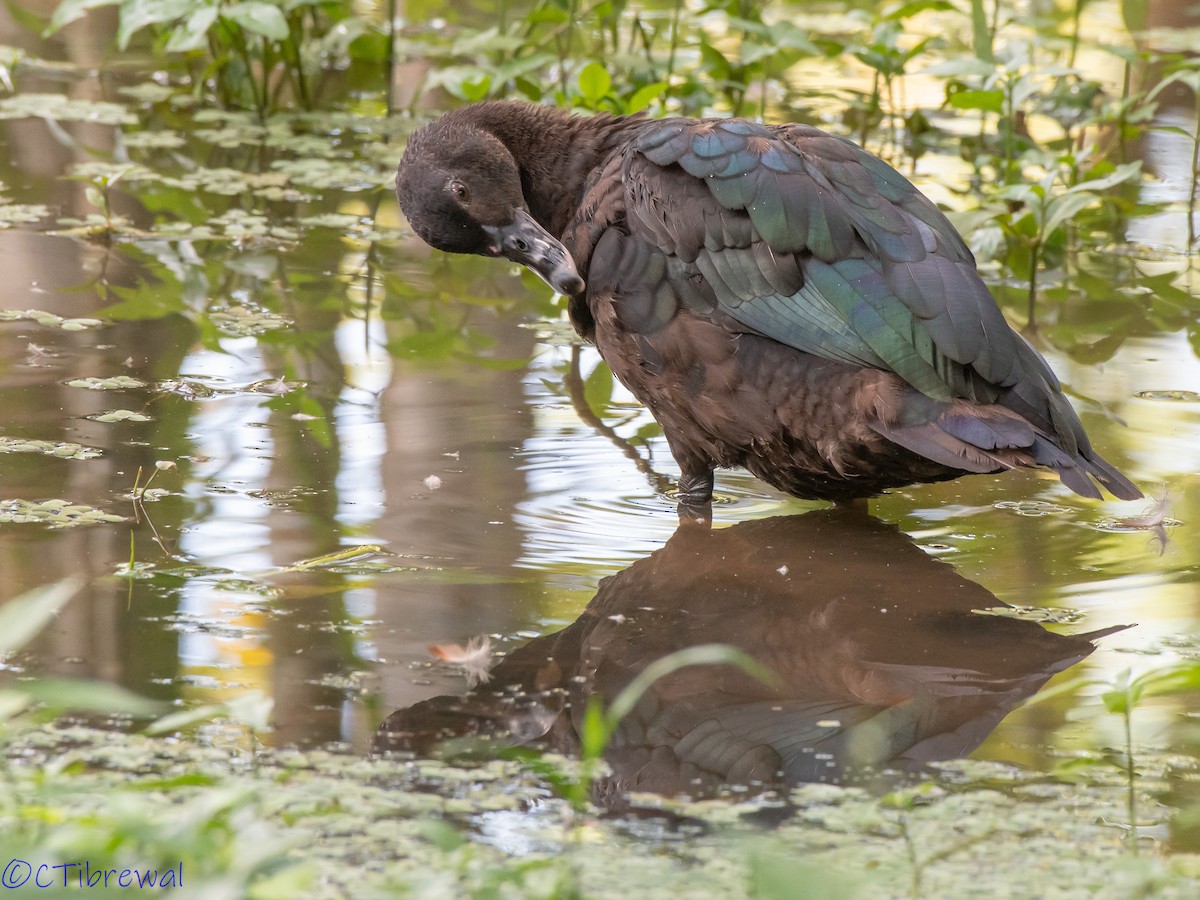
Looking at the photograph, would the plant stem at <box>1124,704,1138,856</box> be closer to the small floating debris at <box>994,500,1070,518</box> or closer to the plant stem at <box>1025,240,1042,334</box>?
the small floating debris at <box>994,500,1070,518</box>

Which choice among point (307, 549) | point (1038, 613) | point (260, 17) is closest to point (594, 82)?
point (260, 17)

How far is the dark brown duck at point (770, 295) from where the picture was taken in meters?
3.92

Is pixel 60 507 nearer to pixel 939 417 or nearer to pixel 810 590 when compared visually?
pixel 810 590

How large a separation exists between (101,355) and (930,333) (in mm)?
2918

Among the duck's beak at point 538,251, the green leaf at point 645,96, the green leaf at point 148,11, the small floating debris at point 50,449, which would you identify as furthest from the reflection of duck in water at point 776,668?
the green leaf at point 148,11

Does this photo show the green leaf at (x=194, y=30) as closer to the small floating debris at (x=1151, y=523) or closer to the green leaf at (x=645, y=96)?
the green leaf at (x=645, y=96)

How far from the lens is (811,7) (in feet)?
37.4

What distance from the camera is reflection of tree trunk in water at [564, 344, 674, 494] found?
184 inches

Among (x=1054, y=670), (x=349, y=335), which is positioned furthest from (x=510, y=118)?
(x=1054, y=670)

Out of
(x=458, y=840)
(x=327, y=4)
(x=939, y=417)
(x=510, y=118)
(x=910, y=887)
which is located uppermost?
(x=327, y=4)

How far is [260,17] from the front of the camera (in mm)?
6957

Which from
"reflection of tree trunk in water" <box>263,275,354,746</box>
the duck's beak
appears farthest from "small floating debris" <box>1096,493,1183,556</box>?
"reflection of tree trunk in water" <box>263,275,354,746</box>

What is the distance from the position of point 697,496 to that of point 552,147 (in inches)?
48.6

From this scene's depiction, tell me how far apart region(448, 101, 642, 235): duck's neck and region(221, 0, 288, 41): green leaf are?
2.51 m
